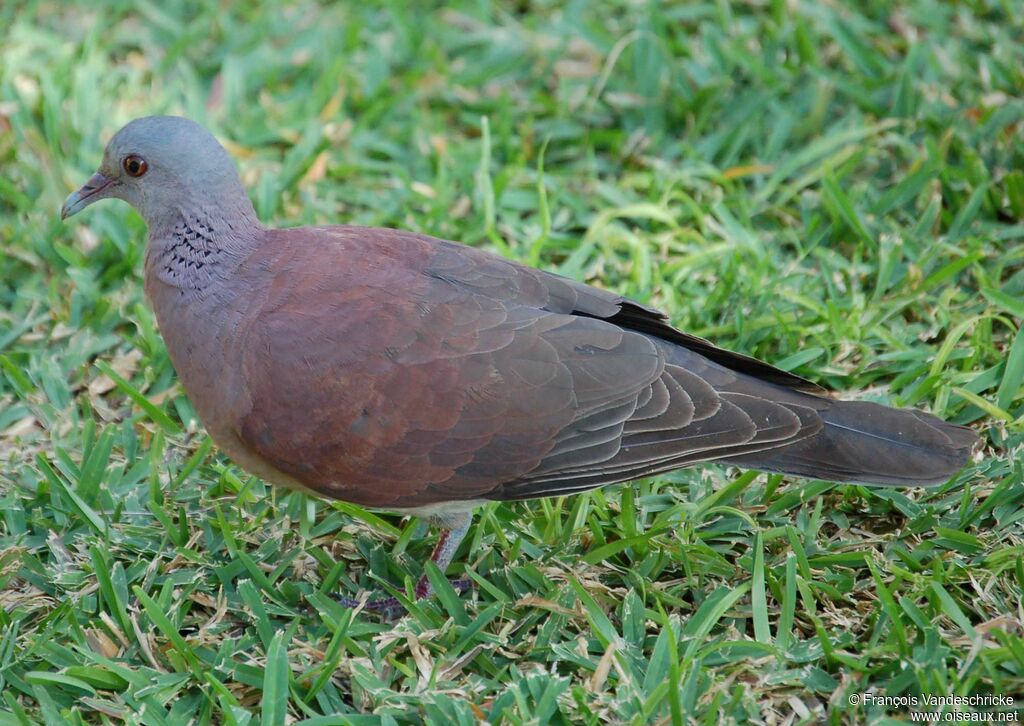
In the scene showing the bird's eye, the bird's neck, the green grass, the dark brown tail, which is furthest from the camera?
the bird's eye

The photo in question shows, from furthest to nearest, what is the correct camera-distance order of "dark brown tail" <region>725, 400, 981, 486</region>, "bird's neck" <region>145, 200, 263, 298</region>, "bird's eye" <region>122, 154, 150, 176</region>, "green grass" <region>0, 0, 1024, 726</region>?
1. "bird's eye" <region>122, 154, 150, 176</region>
2. "bird's neck" <region>145, 200, 263, 298</region>
3. "dark brown tail" <region>725, 400, 981, 486</region>
4. "green grass" <region>0, 0, 1024, 726</region>

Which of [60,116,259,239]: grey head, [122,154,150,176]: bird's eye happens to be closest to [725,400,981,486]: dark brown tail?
[60,116,259,239]: grey head

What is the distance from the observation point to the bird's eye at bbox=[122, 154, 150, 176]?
3.59 m

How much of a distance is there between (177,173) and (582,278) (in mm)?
1736

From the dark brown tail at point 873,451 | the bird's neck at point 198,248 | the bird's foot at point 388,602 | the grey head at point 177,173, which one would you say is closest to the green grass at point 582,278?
the bird's foot at point 388,602

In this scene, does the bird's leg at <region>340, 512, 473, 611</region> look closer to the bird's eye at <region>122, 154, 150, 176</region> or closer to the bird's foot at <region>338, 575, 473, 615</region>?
the bird's foot at <region>338, 575, 473, 615</region>

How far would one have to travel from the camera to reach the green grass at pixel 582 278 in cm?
316

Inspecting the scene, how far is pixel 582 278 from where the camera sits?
463cm

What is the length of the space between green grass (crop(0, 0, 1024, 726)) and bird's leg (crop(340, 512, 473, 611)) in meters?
0.07

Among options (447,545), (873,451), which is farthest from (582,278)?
(873,451)

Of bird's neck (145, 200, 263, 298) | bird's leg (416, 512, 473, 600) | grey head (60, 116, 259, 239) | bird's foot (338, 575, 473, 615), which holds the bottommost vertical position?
bird's foot (338, 575, 473, 615)

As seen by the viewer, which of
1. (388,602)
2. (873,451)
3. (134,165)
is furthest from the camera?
(134,165)

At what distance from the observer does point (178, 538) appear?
3.62m

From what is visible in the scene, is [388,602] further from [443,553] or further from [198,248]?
[198,248]
